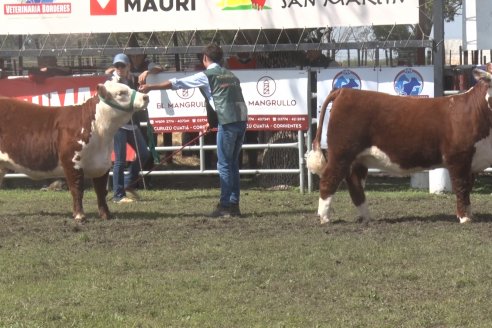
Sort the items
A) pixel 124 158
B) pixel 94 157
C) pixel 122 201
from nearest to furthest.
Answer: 1. pixel 94 157
2. pixel 124 158
3. pixel 122 201

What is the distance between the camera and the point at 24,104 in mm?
11008

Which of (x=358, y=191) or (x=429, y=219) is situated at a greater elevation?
(x=358, y=191)

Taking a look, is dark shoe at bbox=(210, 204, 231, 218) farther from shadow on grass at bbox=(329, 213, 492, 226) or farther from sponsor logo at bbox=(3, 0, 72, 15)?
sponsor logo at bbox=(3, 0, 72, 15)

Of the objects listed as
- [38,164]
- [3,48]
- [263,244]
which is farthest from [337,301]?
[3,48]

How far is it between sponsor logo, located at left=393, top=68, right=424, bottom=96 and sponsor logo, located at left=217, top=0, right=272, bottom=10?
2017 mm

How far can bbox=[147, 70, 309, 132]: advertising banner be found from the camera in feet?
44.7

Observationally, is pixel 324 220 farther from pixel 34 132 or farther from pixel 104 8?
pixel 104 8

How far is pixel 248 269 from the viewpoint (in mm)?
7758

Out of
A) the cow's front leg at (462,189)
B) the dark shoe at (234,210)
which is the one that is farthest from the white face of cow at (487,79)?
the dark shoe at (234,210)

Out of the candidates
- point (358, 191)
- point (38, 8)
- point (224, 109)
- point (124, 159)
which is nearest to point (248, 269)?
point (358, 191)

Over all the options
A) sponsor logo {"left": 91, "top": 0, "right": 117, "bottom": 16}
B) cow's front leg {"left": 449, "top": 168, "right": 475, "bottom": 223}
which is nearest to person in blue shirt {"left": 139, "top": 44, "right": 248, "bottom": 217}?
cow's front leg {"left": 449, "top": 168, "right": 475, "bottom": 223}

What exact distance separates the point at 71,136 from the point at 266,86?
382cm

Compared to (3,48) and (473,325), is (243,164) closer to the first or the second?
(3,48)

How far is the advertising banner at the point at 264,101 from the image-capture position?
13609 mm
